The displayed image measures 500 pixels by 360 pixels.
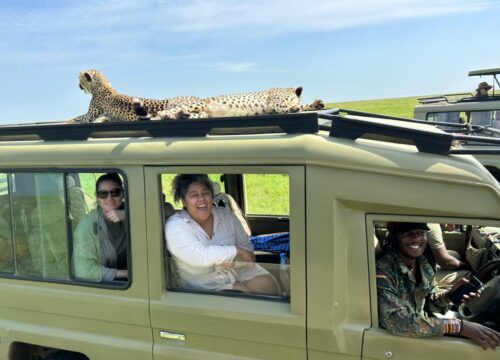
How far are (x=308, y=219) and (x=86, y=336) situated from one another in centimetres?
159

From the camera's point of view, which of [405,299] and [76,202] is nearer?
[405,299]

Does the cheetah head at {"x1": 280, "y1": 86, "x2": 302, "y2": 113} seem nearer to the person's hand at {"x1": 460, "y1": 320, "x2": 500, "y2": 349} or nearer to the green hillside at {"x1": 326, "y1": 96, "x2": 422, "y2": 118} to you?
the person's hand at {"x1": 460, "y1": 320, "x2": 500, "y2": 349}

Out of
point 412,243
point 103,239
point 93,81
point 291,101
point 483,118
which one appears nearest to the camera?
point 412,243

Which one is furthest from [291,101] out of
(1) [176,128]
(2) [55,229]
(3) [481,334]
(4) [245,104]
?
(3) [481,334]

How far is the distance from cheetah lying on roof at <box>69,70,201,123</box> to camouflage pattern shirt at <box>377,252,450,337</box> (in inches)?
77.1

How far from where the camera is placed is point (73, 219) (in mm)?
2904

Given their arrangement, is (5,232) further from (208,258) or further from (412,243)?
(412,243)

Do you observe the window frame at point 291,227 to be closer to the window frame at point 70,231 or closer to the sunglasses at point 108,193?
the window frame at point 70,231

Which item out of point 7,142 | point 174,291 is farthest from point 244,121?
point 7,142

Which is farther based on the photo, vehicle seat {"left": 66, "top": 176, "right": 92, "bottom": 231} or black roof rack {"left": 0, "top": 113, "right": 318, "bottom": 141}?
vehicle seat {"left": 66, "top": 176, "right": 92, "bottom": 231}

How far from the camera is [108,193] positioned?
2842mm

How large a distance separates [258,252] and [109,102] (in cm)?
175

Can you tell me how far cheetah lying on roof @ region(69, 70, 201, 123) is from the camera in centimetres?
375

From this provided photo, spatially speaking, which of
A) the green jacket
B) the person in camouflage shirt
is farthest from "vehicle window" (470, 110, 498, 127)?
the green jacket
